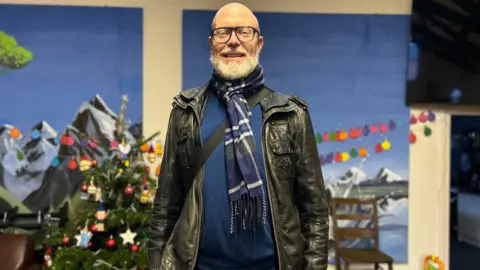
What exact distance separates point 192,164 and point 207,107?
195mm

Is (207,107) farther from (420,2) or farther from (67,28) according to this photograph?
(420,2)

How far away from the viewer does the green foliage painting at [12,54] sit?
340 cm

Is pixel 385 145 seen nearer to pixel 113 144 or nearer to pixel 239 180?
pixel 113 144

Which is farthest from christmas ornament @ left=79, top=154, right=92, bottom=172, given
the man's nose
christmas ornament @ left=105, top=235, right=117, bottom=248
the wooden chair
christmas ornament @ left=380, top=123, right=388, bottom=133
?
christmas ornament @ left=380, top=123, right=388, bottom=133

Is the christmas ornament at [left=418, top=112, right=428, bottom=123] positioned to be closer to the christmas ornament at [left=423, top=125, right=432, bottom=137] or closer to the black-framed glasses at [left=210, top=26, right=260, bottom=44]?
the christmas ornament at [left=423, top=125, right=432, bottom=137]

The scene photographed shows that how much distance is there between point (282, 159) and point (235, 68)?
32 cm

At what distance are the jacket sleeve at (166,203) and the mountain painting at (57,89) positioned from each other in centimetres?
210

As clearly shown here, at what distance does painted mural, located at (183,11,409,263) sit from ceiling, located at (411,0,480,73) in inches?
9.2

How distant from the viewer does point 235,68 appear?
4.63 feet

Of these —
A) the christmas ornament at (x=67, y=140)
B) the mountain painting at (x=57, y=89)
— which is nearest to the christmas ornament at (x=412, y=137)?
the mountain painting at (x=57, y=89)

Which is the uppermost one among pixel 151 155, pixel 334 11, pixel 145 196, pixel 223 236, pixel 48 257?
pixel 334 11

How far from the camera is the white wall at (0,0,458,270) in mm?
3516

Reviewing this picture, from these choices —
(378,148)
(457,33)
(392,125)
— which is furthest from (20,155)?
(457,33)

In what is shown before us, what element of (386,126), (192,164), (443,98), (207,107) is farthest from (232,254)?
(443,98)
